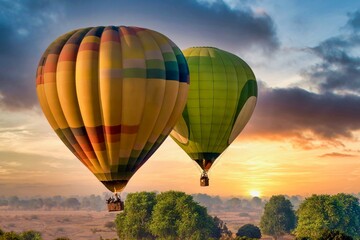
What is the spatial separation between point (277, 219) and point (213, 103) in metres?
99.4

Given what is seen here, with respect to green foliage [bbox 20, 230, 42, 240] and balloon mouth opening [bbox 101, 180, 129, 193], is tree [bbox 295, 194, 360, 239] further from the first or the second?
balloon mouth opening [bbox 101, 180, 129, 193]

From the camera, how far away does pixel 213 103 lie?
63.3 metres

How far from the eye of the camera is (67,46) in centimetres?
4959

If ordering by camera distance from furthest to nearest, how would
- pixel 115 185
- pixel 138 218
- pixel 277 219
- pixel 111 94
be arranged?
pixel 277 219, pixel 138 218, pixel 115 185, pixel 111 94

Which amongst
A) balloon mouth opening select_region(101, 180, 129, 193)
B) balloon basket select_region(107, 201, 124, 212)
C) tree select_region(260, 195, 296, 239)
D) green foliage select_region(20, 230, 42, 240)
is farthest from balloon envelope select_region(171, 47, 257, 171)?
tree select_region(260, 195, 296, 239)

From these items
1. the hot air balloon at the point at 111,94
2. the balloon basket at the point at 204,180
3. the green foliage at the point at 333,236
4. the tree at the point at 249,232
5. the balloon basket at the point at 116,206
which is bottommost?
the green foliage at the point at 333,236

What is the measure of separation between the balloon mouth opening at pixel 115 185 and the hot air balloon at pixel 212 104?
14.9 m

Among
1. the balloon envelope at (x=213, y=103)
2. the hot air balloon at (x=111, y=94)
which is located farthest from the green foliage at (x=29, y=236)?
the hot air balloon at (x=111, y=94)

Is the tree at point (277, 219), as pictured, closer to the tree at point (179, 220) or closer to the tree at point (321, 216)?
the tree at point (321, 216)

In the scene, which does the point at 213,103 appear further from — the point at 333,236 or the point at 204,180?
the point at 333,236

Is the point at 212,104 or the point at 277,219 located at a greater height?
the point at 212,104

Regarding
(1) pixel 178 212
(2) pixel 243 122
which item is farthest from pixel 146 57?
(1) pixel 178 212

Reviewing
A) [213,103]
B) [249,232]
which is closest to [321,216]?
[249,232]

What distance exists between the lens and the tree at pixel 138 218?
124625 millimetres
